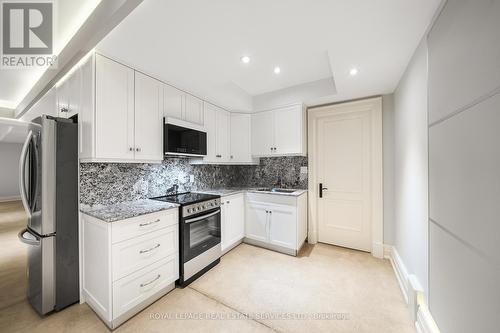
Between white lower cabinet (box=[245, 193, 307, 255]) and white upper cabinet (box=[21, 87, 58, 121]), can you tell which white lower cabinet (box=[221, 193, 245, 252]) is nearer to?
white lower cabinet (box=[245, 193, 307, 255])

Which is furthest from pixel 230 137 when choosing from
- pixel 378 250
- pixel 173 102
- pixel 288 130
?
pixel 378 250

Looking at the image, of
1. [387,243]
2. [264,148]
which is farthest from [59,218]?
[387,243]

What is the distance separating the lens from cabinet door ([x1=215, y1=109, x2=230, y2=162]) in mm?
3209

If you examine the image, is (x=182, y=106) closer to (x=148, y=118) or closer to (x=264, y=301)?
(x=148, y=118)

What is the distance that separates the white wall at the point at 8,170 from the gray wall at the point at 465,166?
12506mm

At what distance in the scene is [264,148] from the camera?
10.9 ft

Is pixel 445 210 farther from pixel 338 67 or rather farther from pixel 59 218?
pixel 59 218

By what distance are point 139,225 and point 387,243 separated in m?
3.20

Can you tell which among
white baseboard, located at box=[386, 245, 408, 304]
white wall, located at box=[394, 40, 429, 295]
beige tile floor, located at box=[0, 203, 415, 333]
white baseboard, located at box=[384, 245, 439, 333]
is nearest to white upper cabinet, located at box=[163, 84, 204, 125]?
beige tile floor, located at box=[0, 203, 415, 333]

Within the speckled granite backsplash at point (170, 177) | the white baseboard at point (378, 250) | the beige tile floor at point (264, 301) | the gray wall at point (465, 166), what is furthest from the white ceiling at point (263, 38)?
the beige tile floor at point (264, 301)

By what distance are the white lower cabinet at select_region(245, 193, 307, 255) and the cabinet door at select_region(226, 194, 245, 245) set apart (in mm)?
89

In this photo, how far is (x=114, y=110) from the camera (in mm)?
1863

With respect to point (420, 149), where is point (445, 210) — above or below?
below

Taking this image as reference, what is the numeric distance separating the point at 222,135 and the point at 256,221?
1.58 meters
